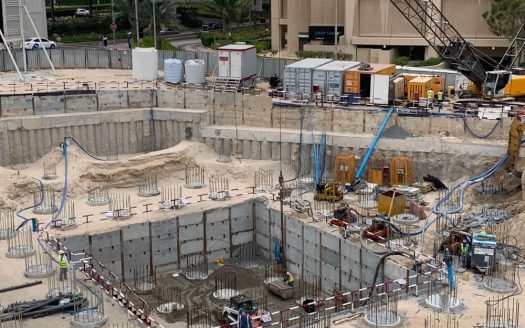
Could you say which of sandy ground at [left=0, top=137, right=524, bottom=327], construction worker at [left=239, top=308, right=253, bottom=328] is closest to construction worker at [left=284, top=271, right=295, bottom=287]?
sandy ground at [left=0, top=137, right=524, bottom=327]

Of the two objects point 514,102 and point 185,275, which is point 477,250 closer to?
point 185,275

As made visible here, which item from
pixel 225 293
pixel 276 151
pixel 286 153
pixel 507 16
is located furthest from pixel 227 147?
pixel 507 16

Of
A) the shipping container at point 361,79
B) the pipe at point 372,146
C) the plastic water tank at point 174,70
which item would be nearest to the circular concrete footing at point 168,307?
the pipe at point 372,146

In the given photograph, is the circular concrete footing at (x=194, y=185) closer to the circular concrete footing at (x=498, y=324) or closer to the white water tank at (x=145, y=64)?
the white water tank at (x=145, y=64)

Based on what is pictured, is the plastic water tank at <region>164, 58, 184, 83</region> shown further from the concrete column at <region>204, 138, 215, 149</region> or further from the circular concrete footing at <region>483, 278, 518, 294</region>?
the circular concrete footing at <region>483, 278, 518, 294</region>

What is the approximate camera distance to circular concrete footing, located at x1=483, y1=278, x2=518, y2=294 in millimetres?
28984

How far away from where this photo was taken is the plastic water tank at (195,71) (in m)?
51.1

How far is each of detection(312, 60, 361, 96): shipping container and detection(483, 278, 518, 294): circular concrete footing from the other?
2016 centimetres

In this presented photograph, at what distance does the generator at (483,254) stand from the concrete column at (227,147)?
19.4m

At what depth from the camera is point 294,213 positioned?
131 feet

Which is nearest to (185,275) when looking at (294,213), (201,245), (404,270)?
(201,245)

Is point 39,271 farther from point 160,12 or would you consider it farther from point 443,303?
point 160,12

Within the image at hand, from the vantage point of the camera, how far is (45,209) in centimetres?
3969

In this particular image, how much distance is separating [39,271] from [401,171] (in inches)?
775
